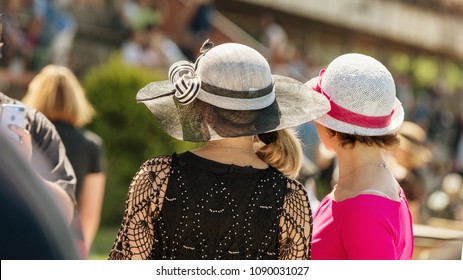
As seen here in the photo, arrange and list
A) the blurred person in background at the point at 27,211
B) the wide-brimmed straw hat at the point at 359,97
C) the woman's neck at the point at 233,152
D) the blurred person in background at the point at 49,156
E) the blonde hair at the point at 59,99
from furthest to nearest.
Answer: the blonde hair at the point at 59,99, the blurred person in background at the point at 49,156, the wide-brimmed straw hat at the point at 359,97, the woman's neck at the point at 233,152, the blurred person in background at the point at 27,211

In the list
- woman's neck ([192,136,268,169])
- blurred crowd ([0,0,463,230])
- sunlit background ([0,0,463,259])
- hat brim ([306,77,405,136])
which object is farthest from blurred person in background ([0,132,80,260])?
blurred crowd ([0,0,463,230])

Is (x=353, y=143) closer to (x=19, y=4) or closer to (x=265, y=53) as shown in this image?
(x=19, y=4)

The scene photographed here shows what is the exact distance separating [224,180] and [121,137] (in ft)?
29.7

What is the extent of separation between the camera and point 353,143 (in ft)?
9.84

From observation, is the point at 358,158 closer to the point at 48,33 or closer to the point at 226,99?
the point at 226,99

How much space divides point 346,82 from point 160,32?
45.9ft

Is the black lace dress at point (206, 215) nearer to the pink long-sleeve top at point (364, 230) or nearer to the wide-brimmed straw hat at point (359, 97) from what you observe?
the pink long-sleeve top at point (364, 230)

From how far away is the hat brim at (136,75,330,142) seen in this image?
2682mm

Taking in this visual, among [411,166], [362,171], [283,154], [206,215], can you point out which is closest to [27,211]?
[206,215]

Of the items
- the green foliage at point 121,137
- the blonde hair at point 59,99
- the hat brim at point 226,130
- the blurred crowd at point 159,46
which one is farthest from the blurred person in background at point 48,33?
the hat brim at point 226,130

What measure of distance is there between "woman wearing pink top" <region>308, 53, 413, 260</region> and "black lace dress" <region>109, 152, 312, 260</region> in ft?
0.86

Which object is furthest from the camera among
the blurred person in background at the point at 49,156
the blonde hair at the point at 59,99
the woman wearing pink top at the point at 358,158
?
the blonde hair at the point at 59,99

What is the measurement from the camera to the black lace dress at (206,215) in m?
2.51

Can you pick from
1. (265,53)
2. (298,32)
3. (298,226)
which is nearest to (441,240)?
(298,226)
